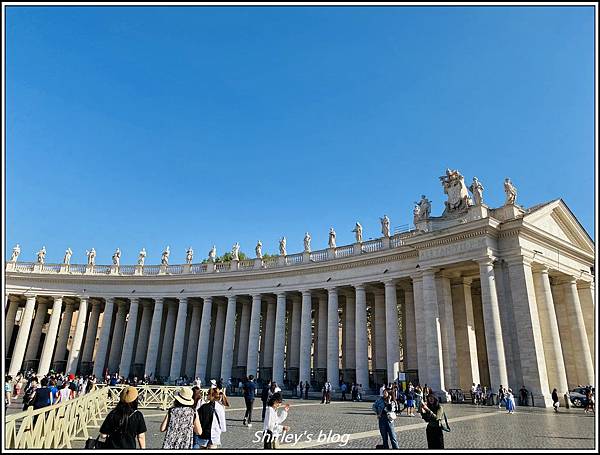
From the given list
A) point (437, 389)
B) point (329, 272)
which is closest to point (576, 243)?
point (437, 389)

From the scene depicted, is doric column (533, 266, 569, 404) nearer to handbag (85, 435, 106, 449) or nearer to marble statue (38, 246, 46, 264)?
handbag (85, 435, 106, 449)

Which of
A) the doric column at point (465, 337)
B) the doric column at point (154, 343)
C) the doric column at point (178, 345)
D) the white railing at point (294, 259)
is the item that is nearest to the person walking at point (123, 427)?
the doric column at point (465, 337)

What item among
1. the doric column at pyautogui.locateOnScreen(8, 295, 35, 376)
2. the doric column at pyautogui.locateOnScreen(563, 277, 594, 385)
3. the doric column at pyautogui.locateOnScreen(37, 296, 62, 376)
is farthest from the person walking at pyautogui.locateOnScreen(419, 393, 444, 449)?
the doric column at pyautogui.locateOnScreen(8, 295, 35, 376)

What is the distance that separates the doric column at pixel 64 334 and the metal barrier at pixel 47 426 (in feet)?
134

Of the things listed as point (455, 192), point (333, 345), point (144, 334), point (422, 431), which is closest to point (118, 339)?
point (144, 334)

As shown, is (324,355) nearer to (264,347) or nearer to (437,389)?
(264,347)

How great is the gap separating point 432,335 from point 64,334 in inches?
1776

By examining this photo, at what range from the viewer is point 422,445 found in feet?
42.6

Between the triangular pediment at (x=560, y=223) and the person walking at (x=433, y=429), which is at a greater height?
the triangular pediment at (x=560, y=223)

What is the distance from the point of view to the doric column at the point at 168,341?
47.4m

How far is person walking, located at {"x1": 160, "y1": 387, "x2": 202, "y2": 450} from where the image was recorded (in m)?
7.45

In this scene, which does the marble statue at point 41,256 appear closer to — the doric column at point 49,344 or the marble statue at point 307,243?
the doric column at point 49,344

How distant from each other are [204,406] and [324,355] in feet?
110

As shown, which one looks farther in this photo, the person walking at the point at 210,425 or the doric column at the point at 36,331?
the doric column at the point at 36,331
